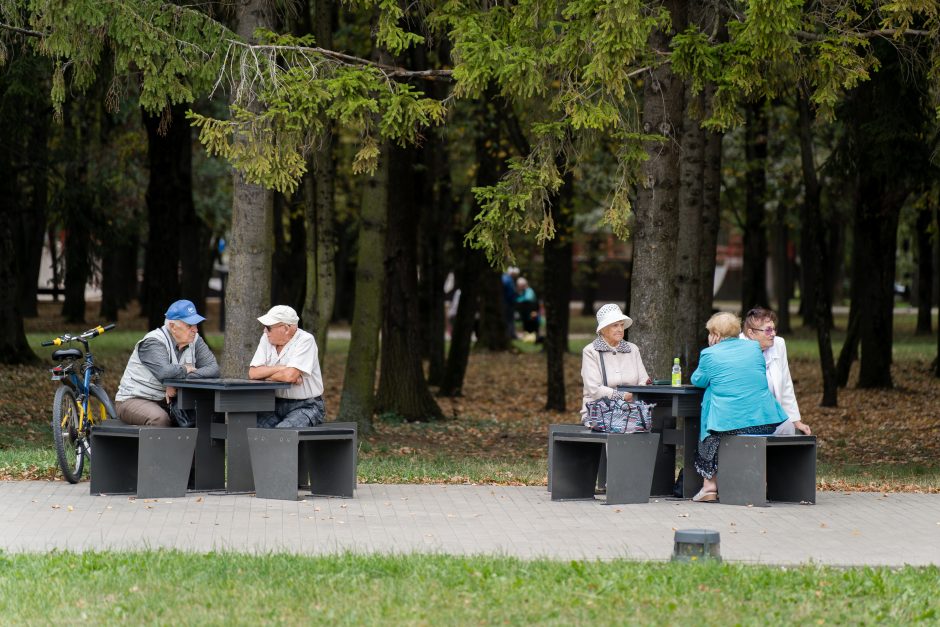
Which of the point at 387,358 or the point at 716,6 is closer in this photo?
the point at 716,6

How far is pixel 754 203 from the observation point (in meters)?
32.6

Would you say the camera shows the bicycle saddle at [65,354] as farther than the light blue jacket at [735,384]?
Yes

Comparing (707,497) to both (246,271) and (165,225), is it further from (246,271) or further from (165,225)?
(165,225)

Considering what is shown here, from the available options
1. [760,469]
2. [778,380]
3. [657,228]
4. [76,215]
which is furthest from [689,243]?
[76,215]

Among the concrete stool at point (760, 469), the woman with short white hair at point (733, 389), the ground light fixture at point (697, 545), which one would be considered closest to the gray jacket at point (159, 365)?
the woman with short white hair at point (733, 389)

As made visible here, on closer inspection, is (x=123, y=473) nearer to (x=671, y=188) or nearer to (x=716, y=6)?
(x=671, y=188)

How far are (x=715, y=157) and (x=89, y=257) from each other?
11.4m

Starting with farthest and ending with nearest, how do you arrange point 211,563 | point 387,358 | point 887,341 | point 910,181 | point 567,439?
point 887,341 < point 910,181 < point 387,358 < point 567,439 < point 211,563

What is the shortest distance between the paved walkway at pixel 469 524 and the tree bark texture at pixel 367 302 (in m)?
5.58

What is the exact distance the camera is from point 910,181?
23.0m

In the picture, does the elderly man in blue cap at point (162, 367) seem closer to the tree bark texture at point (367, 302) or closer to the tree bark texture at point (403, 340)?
the tree bark texture at point (367, 302)

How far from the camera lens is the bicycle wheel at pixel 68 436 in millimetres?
11070

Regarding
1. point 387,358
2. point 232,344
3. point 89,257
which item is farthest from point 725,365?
point 89,257

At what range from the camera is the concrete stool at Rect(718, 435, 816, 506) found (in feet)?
35.0
